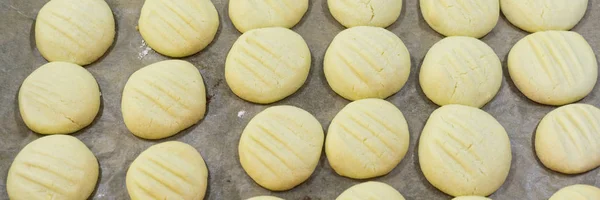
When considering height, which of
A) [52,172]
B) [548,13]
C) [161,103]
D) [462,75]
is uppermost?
[548,13]

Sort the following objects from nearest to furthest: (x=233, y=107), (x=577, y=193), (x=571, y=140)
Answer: (x=577, y=193) → (x=571, y=140) → (x=233, y=107)

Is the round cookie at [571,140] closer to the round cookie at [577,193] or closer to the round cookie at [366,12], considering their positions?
the round cookie at [577,193]

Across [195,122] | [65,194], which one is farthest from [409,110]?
[65,194]

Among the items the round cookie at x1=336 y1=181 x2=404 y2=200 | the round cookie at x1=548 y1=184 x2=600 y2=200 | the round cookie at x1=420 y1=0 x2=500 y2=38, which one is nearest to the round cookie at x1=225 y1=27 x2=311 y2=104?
the round cookie at x1=336 y1=181 x2=404 y2=200

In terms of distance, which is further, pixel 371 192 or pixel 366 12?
pixel 366 12

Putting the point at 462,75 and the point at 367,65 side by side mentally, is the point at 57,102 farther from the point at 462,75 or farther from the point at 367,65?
the point at 462,75

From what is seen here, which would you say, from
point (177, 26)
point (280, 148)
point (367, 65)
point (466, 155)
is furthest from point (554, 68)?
point (177, 26)

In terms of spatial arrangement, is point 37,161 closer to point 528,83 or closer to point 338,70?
point 338,70
